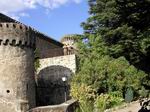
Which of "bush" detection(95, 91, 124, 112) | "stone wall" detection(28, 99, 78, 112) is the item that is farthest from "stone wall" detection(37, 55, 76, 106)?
"stone wall" detection(28, 99, 78, 112)

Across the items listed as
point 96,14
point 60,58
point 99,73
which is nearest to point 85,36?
point 60,58

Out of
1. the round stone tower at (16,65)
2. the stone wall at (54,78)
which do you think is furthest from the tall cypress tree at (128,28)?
the stone wall at (54,78)

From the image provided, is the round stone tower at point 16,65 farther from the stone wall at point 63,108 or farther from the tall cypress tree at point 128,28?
the tall cypress tree at point 128,28

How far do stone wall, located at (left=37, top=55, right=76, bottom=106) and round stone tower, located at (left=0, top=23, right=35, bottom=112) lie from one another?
5204mm

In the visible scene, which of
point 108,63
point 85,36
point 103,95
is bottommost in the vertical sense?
point 103,95

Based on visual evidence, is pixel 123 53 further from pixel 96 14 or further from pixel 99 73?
pixel 99 73

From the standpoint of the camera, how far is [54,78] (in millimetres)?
45844

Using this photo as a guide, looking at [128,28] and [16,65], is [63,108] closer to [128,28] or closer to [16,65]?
[16,65]

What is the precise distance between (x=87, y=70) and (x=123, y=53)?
19.2 m

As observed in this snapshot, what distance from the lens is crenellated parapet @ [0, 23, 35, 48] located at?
38.7 metres

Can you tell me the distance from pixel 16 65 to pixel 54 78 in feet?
23.8

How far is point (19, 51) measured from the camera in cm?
3962

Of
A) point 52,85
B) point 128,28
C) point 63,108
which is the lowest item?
point 63,108

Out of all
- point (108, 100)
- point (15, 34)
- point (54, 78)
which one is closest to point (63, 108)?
point (108, 100)
